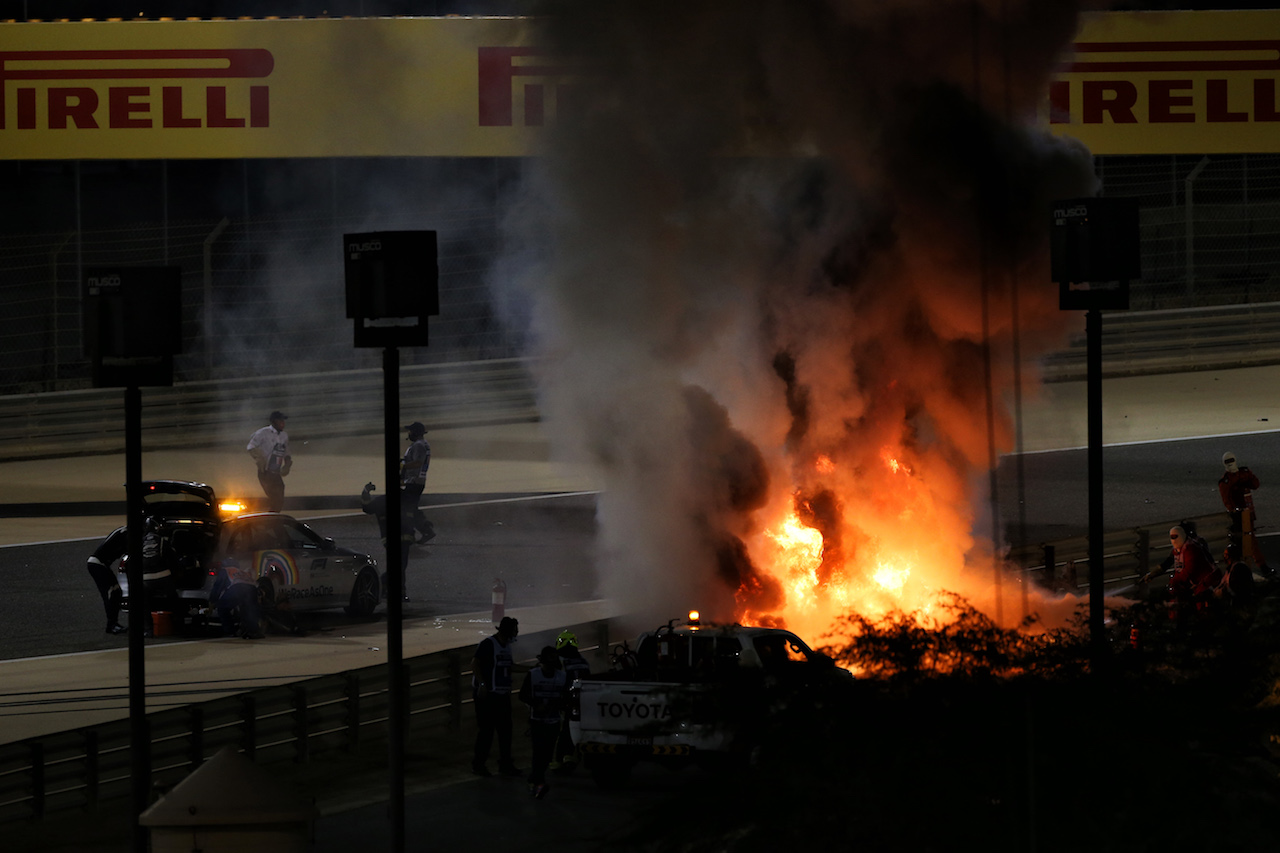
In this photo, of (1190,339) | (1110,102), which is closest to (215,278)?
(1110,102)

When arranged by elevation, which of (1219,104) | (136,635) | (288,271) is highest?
(1219,104)

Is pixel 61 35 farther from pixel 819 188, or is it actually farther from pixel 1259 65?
pixel 1259 65

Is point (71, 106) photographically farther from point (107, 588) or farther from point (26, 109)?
point (107, 588)

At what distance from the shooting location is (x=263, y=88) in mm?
28000

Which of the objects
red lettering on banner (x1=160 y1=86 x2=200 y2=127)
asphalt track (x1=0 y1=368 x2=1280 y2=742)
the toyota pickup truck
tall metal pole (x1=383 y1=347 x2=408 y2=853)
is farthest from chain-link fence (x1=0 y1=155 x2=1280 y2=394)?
tall metal pole (x1=383 y1=347 x2=408 y2=853)

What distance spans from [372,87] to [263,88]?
5.53 feet

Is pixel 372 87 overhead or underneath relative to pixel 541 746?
overhead

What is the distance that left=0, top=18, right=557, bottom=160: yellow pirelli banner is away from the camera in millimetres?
27562

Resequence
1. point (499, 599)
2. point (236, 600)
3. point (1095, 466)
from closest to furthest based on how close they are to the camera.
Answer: point (1095, 466) < point (499, 599) < point (236, 600)

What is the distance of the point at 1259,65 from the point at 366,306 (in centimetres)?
2309

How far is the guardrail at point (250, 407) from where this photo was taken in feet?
95.9

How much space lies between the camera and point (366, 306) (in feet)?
31.6

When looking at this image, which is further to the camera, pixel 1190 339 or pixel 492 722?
pixel 1190 339

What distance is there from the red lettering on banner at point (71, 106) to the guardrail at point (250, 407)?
165 inches
